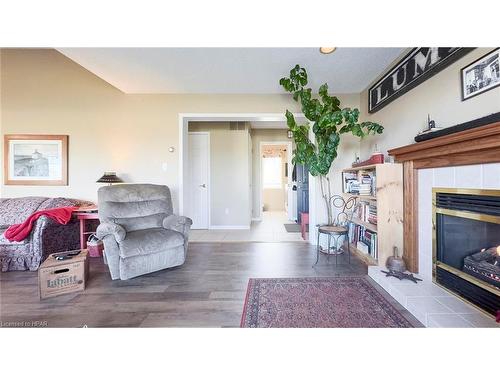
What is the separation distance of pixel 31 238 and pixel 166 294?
178 cm

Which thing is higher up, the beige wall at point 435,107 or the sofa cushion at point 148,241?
the beige wall at point 435,107

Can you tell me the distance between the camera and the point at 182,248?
221 cm

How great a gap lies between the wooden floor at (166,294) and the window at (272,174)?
497 centimetres

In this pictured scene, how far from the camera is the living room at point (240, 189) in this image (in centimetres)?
133

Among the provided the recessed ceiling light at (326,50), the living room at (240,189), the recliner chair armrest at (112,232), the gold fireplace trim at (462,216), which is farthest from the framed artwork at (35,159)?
the gold fireplace trim at (462,216)

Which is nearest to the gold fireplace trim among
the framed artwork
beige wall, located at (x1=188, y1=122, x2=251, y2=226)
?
beige wall, located at (x1=188, y1=122, x2=251, y2=226)

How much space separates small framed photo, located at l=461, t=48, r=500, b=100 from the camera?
3.88 feet

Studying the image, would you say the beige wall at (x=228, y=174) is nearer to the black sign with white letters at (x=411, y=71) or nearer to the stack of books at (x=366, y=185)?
the stack of books at (x=366, y=185)

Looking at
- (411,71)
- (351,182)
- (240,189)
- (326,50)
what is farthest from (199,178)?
(411,71)

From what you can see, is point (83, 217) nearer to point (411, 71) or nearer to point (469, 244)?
point (469, 244)

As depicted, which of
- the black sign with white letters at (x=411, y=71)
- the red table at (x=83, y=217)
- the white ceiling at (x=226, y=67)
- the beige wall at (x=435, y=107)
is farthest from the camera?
the red table at (x=83, y=217)
